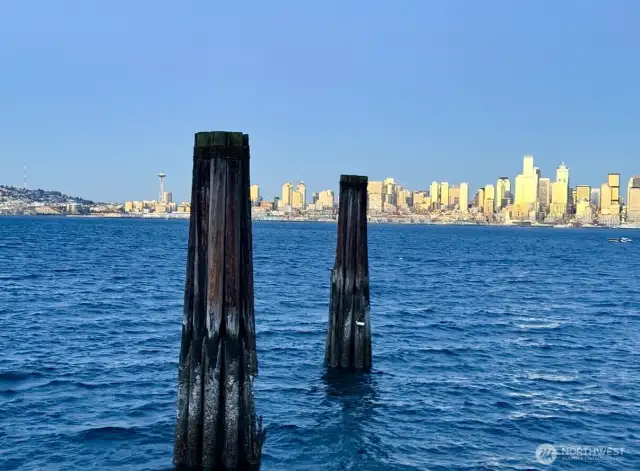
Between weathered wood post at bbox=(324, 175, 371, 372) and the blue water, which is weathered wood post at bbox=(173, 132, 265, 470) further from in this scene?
weathered wood post at bbox=(324, 175, 371, 372)

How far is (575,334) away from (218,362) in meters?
26.3

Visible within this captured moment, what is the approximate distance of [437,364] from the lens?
1093 inches

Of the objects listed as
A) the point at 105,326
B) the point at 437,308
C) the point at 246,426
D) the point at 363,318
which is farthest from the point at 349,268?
the point at 437,308

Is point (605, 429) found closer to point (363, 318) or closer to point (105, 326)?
point (363, 318)

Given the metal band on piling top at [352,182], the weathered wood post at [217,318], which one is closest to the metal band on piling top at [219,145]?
the weathered wood post at [217,318]

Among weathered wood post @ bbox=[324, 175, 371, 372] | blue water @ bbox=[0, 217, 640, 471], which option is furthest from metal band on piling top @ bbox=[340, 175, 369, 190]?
blue water @ bbox=[0, 217, 640, 471]

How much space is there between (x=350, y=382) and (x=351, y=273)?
11.0 feet

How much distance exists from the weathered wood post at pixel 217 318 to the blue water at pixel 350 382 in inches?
121

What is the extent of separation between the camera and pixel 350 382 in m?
23.2

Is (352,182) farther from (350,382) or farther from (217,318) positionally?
(217,318)

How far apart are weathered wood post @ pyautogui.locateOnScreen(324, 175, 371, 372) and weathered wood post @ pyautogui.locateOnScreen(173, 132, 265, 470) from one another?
9.43 meters

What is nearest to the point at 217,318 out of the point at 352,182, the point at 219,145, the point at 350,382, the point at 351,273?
the point at 219,145

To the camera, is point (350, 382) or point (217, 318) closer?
point (217, 318)

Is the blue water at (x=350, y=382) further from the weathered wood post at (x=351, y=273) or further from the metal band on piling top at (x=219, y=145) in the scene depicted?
the metal band on piling top at (x=219, y=145)
